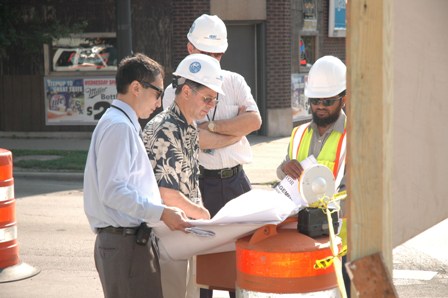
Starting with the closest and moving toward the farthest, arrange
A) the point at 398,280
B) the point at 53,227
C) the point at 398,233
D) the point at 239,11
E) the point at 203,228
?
the point at 398,233 < the point at 203,228 < the point at 398,280 < the point at 53,227 < the point at 239,11

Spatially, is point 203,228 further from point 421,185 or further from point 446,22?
point 446,22

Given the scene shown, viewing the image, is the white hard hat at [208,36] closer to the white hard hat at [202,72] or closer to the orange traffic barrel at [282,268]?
the white hard hat at [202,72]

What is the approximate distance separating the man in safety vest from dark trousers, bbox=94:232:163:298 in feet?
3.75

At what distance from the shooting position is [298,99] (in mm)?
22312

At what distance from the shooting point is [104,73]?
20.5 m

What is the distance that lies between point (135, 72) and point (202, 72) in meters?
0.43

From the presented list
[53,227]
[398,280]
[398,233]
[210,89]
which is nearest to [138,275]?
[210,89]

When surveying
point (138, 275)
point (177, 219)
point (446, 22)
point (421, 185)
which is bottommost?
point (138, 275)

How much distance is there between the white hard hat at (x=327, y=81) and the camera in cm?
523

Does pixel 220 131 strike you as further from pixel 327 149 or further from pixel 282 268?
pixel 282 268

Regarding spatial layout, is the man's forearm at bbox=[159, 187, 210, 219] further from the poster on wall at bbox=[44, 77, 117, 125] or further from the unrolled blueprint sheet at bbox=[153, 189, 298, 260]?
the poster on wall at bbox=[44, 77, 117, 125]

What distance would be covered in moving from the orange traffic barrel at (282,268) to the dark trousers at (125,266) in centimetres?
55

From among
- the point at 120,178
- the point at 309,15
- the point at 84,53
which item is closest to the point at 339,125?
the point at 120,178

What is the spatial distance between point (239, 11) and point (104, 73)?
11.2 ft
